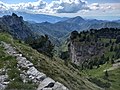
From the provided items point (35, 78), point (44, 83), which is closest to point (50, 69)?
point (35, 78)

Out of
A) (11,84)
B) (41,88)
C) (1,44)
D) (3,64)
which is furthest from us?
(1,44)

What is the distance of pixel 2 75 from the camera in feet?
82.9

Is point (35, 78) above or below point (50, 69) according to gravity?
above

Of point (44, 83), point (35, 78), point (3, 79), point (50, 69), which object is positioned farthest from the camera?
point (50, 69)

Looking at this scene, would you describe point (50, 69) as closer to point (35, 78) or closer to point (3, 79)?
point (3, 79)

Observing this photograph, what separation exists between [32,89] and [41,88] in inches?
47.6

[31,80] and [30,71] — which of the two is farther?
[30,71]

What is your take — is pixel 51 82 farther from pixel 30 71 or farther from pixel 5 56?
pixel 5 56

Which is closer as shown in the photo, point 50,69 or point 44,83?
point 44,83

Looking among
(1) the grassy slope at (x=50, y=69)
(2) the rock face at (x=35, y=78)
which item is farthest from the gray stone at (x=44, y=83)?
(1) the grassy slope at (x=50, y=69)

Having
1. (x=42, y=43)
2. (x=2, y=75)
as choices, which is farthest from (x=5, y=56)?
(x=42, y=43)

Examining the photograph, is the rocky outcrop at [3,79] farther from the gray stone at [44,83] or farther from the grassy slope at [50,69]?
the grassy slope at [50,69]

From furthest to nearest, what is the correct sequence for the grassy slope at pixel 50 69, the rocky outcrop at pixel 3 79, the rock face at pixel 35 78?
the grassy slope at pixel 50 69, the rocky outcrop at pixel 3 79, the rock face at pixel 35 78

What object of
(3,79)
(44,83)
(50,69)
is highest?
(44,83)
